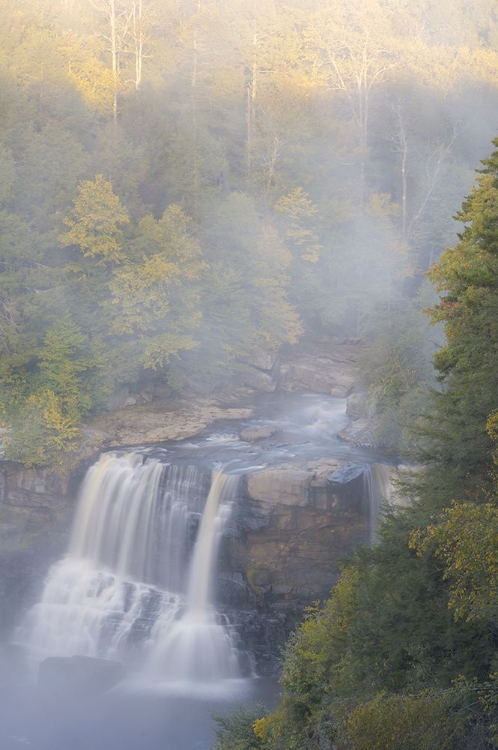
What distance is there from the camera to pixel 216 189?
41.0 meters

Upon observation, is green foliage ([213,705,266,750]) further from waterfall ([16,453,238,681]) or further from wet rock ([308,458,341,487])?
wet rock ([308,458,341,487])

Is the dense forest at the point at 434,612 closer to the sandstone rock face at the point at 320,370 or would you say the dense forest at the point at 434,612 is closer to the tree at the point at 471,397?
the tree at the point at 471,397

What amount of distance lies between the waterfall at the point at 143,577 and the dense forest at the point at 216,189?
384 cm

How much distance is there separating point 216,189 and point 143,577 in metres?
21.7

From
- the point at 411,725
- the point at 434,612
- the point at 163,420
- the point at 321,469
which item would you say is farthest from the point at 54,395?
the point at 411,725

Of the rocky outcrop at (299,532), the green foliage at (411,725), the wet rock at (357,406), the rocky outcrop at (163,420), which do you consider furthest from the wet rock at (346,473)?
the green foliage at (411,725)

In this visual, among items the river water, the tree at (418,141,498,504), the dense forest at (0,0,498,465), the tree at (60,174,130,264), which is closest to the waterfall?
the river water

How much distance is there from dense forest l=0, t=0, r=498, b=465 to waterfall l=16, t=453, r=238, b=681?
3.84m

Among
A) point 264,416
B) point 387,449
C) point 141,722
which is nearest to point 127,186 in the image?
point 264,416

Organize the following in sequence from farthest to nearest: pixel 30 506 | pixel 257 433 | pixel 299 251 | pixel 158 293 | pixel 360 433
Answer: pixel 299 251, pixel 158 293, pixel 257 433, pixel 30 506, pixel 360 433

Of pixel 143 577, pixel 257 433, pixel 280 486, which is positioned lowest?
pixel 143 577

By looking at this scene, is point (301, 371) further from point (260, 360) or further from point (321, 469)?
point (321, 469)

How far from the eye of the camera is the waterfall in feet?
78.9

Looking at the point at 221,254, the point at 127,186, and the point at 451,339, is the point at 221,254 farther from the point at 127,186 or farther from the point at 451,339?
the point at 451,339
